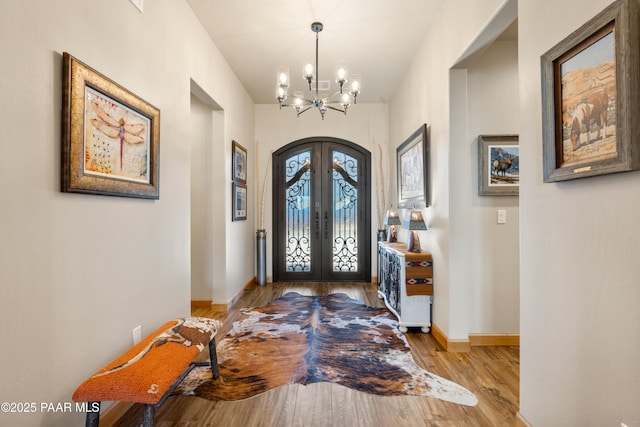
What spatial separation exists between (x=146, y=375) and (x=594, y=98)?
2.20 m

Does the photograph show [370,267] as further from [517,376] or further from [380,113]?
[517,376]

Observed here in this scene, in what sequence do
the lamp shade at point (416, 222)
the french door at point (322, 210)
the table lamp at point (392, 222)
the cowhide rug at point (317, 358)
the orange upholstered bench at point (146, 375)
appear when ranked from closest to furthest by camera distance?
the orange upholstered bench at point (146, 375) < the cowhide rug at point (317, 358) < the lamp shade at point (416, 222) < the table lamp at point (392, 222) < the french door at point (322, 210)

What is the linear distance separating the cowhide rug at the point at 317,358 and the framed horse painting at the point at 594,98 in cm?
165

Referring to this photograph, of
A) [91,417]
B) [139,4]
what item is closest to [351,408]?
[91,417]

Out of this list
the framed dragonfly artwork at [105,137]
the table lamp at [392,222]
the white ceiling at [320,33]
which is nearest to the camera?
the framed dragonfly artwork at [105,137]

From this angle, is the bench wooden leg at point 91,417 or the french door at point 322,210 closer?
the bench wooden leg at point 91,417

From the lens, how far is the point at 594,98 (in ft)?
4.34

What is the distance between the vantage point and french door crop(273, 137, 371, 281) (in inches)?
235

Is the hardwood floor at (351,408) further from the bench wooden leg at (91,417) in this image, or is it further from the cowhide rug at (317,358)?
the bench wooden leg at (91,417)

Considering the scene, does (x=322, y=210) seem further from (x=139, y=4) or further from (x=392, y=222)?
(x=139, y=4)

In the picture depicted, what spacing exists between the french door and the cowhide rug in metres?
1.82

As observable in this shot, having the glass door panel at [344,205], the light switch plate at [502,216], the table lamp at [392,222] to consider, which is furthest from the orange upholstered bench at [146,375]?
the glass door panel at [344,205]

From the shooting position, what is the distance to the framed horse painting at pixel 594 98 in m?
1.15

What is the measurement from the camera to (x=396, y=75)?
4730mm
